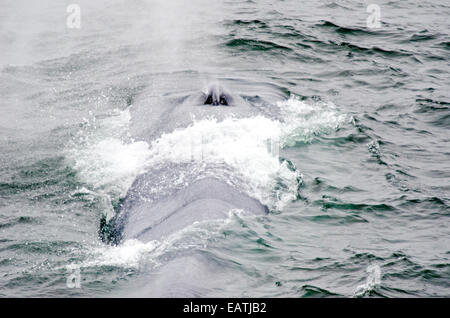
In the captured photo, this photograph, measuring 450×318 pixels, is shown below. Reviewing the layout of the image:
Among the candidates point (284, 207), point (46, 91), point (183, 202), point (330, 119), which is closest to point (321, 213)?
point (284, 207)

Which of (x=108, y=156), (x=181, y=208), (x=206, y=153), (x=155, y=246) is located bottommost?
(x=108, y=156)

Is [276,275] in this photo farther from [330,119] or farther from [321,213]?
[330,119]

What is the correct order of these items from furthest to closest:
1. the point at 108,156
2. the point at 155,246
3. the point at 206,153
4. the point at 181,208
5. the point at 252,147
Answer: the point at 108,156 → the point at 252,147 → the point at 206,153 → the point at 181,208 → the point at 155,246

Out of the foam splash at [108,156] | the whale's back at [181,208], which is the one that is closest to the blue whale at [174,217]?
the whale's back at [181,208]

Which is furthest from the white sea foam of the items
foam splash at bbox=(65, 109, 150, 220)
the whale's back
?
the whale's back

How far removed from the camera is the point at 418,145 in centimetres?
1641

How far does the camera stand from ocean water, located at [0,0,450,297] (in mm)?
10727

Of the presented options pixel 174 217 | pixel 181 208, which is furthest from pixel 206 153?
pixel 174 217

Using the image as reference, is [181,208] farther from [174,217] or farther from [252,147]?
[252,147]

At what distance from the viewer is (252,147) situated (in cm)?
1497

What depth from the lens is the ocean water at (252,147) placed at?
35.2 ft

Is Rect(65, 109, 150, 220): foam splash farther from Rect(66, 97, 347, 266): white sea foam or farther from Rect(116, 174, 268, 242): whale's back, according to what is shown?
Rect(116, 174, 268, 242): whale's back

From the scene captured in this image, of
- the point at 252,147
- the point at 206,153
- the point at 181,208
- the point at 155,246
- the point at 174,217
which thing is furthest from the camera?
the point at 252,147

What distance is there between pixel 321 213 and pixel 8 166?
7.17 m
